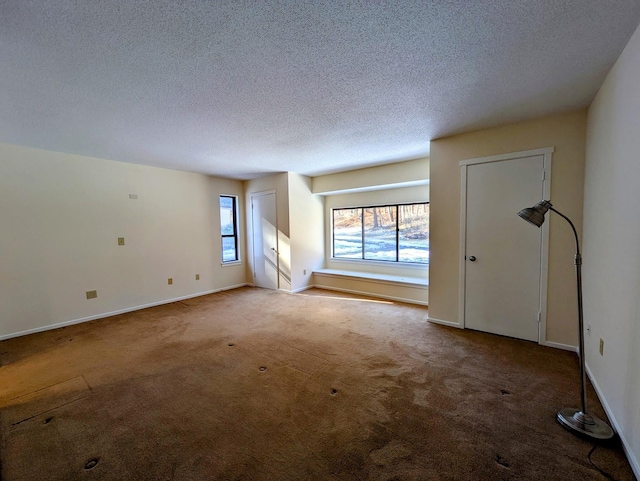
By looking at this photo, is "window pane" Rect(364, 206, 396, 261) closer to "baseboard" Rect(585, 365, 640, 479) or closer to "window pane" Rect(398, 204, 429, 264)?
"window pane" Rect(398, 204, 429, 264)

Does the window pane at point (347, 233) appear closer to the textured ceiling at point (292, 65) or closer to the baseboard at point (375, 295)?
the baseboard at point (375, 295)

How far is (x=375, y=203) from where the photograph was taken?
5.64 meters

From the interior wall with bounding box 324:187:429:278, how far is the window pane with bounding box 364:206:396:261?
0.55ft

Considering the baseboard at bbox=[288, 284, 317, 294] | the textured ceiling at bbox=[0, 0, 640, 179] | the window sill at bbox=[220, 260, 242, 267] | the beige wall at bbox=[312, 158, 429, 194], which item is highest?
the textured ceiling at bbox=[0, 0, 640, 179]

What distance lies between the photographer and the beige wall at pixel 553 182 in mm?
2777

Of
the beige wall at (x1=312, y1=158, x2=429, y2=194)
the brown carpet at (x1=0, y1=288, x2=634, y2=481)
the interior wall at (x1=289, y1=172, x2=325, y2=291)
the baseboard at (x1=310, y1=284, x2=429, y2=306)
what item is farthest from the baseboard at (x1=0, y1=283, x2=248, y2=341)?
the beige wall at (x1=312, y1=158, x2=429, y2=194)

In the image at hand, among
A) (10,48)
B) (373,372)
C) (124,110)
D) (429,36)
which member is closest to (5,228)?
(124,110)

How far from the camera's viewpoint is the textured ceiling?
4.77ft

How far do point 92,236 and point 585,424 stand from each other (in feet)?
19.3

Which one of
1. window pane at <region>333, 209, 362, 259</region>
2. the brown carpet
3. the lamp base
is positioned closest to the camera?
the brown carpet

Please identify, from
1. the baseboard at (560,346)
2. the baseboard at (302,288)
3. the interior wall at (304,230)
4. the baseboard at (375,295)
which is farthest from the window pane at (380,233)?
the baseboard at (560,346)

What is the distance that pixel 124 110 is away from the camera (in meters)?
2.54

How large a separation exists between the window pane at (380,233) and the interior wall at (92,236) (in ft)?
11.0

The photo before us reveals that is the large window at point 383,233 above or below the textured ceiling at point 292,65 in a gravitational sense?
below
